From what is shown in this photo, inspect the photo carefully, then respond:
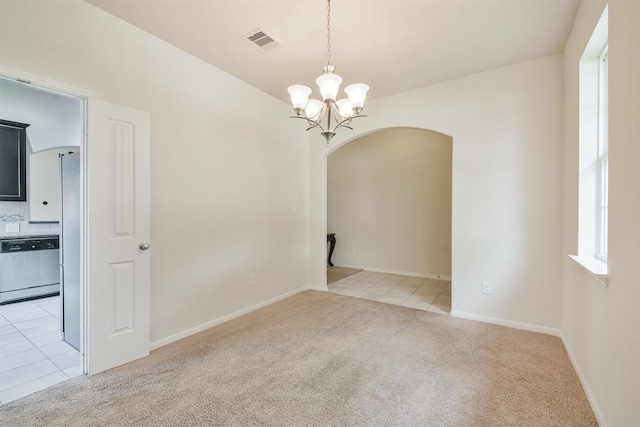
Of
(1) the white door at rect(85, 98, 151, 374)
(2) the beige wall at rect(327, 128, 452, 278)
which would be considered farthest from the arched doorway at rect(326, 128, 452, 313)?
(1) the white door at rect(85, 98, 151, 374)

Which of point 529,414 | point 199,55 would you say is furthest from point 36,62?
point 529,414

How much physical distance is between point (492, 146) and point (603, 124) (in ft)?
3.74

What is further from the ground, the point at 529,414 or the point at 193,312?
the point at 193,312

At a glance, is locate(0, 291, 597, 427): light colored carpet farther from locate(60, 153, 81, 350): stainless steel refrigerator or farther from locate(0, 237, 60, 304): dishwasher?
locate(0, 237, 60, 304): dishwasher

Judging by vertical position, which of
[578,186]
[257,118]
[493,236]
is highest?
[257,118]

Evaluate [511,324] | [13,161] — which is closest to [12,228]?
[13,161]

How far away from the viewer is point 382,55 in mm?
2902

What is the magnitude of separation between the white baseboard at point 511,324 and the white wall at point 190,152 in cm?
227

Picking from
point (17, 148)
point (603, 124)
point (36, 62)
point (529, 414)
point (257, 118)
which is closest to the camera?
point (529, 414)

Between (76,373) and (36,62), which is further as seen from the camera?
(76,373)

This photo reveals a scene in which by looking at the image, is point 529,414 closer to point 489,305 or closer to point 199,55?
point 489,305

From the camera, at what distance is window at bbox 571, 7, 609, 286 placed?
84.0 inches

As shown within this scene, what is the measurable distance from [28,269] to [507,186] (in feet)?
20.8

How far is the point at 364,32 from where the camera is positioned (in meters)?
2.52
